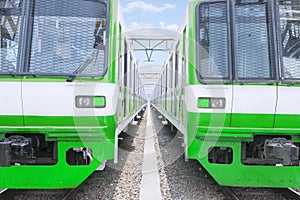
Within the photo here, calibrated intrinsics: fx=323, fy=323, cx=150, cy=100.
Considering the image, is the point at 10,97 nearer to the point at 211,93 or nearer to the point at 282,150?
the point at 211,93

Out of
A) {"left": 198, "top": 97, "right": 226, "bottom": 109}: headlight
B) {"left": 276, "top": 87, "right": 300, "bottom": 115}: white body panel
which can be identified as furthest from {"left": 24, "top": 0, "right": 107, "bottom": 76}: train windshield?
{"left": 276, "top": 87, "right": 300, "bottom": 115}: white body panel

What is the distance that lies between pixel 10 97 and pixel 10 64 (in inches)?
16.6

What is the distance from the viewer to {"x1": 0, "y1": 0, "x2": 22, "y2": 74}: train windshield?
4.03m

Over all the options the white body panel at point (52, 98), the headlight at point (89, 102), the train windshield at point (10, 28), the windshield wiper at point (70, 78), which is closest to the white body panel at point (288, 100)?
the headlight at point (89, 102)

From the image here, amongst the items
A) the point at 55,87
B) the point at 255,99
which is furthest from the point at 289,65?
the point at 55,87

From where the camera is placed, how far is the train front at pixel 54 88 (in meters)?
3.90

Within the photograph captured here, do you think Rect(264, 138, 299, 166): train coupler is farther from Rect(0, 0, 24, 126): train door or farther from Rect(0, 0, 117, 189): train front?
Rect(0, 0, 24, 126): train door

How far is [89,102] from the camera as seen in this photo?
397 centimetres

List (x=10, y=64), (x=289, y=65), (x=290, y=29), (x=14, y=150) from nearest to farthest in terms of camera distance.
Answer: (x=14, y=150) < (x=10, y=64) < (x=289, y=65) < (x=290, y=29)

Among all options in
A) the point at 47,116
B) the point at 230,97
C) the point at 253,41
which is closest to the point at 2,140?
the point at 47,116

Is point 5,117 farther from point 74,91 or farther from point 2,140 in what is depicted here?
point 74,91

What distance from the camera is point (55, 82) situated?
3.91 m

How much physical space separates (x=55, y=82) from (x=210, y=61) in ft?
6.60

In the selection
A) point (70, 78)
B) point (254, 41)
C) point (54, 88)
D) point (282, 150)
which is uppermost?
point (254, 41)
